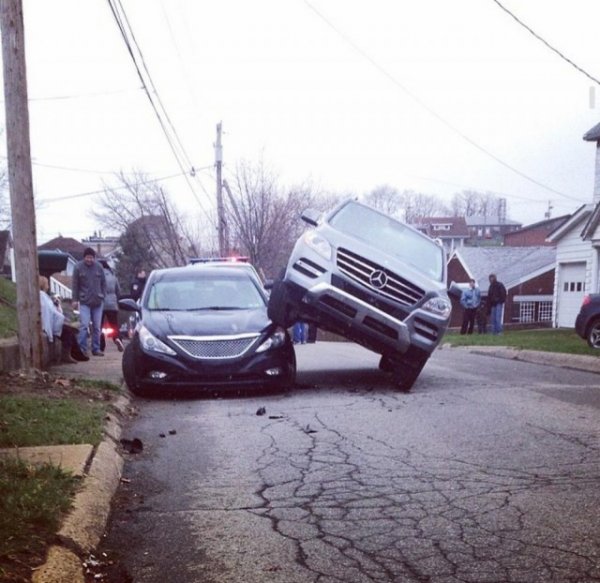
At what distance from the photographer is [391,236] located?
9.31m

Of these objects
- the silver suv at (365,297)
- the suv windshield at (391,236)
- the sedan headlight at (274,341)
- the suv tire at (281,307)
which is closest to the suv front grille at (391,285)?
the silver suv at (365,297)

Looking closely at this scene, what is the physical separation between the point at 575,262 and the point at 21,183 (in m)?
21.4

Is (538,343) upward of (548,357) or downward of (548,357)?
downward

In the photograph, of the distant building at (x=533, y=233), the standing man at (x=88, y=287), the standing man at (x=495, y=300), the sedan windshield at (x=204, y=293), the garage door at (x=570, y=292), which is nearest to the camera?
the sedan windshield at (x=204, y=293)

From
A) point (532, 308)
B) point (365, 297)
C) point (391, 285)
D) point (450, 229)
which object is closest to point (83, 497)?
point (365, 297)

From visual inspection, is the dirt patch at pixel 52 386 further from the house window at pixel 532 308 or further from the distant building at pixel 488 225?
the distant building at pixel 488 225

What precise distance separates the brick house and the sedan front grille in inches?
1196

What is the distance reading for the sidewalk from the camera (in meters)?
3.03

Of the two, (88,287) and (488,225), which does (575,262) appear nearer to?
(88,287)

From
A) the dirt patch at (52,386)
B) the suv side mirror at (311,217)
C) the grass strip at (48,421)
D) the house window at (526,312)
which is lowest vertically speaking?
the house window at (526,312)

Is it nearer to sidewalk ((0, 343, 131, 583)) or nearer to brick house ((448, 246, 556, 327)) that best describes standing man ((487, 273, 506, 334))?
sidewalk ((0, 343, 131, 583))

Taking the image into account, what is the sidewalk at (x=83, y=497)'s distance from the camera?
119 inches

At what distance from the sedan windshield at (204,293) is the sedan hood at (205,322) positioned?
279mm

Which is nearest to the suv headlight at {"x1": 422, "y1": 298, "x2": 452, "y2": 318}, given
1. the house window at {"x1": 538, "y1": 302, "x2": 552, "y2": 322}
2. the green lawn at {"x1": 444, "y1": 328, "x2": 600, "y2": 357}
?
the green lawn at {"x1": 444, "y1": 328, "x2": 600, "y2": 357}
